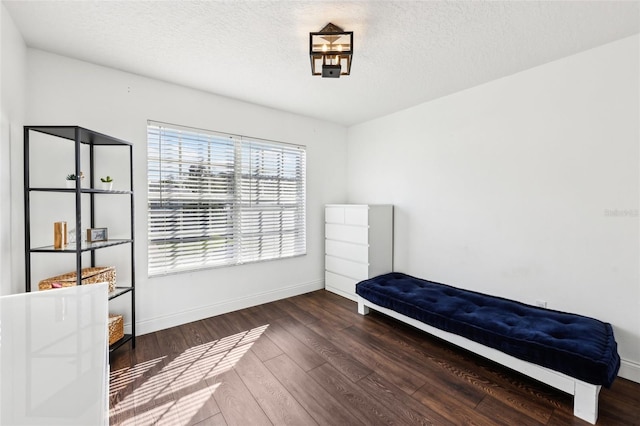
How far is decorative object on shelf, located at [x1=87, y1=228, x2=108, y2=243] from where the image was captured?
2.16 meters

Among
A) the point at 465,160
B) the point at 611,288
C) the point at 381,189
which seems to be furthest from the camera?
the point at 381,189

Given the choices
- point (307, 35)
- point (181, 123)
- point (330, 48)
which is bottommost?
point (181, 123)

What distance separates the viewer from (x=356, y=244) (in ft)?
11.3

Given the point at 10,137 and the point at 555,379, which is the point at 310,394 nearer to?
the point at 555,379

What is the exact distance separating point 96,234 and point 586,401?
142 inches

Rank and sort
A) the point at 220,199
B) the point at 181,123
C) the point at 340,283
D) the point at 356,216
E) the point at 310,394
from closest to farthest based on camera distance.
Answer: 1. the point at 310,394
2. the point at 181,123
3. the point at 220,199
4. the point at 356,216
5. the point at 340,283

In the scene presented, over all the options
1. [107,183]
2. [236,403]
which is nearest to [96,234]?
[107,183]

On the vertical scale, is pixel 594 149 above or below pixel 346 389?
above

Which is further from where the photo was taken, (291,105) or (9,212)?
(291,105)

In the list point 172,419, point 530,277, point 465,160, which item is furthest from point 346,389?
point 465,160

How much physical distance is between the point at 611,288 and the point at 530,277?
1.63 ft

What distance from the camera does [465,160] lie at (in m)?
2.86

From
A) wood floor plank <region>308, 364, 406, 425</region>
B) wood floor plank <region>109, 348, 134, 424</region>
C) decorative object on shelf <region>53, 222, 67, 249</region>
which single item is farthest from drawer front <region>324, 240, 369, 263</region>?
decorative object on shelf <region>53, 222, 67, 249</region>

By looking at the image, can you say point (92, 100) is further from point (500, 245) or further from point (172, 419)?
point (500, 245)
